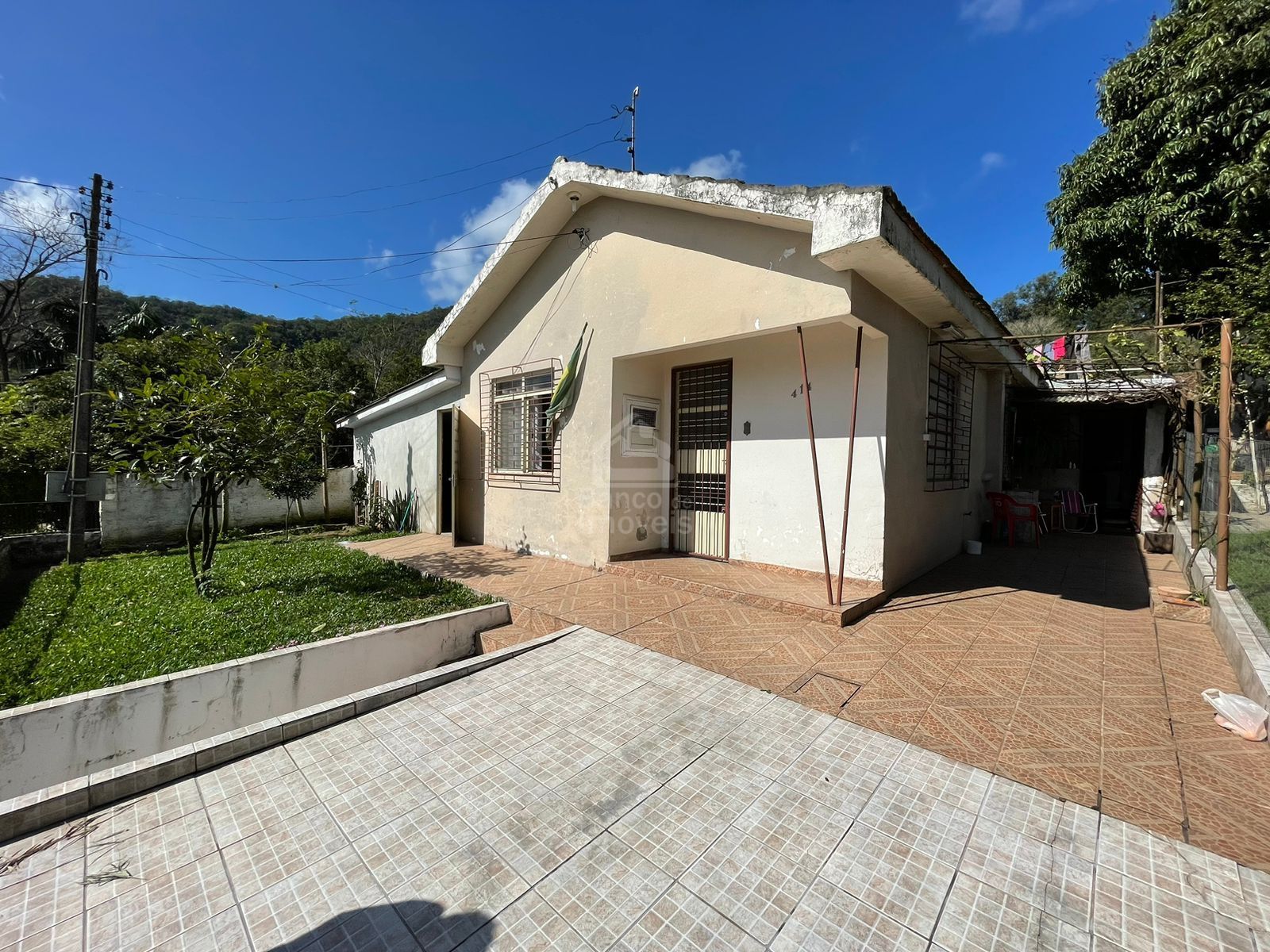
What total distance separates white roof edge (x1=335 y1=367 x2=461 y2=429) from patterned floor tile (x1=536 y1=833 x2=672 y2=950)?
342 inches

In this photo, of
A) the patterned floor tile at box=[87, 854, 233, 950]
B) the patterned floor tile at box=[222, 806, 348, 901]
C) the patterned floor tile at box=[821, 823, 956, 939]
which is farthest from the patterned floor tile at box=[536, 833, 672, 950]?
the patterned floor tile at box=[87, 854, 233, 950]

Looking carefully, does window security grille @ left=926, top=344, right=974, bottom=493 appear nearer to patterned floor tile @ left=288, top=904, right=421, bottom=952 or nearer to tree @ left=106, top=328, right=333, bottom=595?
patterned floor tile @ left=288, top=904, right=421, bottom=952

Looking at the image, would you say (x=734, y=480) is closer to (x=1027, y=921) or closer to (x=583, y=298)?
(x=583, y=298)

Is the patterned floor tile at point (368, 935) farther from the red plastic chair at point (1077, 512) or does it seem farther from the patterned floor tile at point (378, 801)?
the red plastic chair at point (1077, 512)

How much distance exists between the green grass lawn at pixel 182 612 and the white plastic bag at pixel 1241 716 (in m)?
5.59

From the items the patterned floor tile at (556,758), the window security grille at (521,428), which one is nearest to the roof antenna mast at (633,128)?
the window security grille at (521,428)

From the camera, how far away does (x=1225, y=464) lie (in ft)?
14.5

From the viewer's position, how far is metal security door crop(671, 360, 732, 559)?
675 cm

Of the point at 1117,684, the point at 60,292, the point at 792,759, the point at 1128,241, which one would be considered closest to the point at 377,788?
the point at 792,759

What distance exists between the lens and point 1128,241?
11.7 metres

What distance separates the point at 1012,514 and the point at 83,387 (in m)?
16.5

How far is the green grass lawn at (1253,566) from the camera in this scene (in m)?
3.99

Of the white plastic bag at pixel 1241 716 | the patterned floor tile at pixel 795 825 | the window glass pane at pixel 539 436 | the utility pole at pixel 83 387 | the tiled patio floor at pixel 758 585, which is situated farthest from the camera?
the utility pole at pixel 83 387

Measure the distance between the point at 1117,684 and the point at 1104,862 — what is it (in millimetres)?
2081
